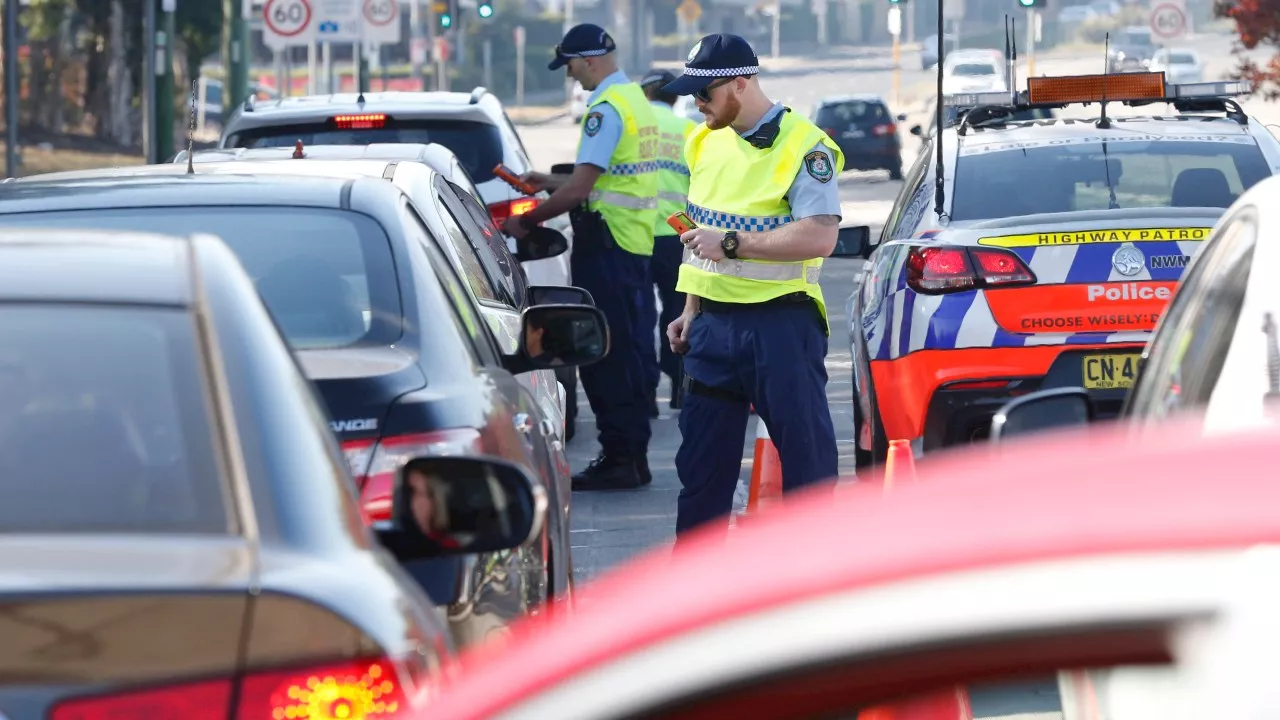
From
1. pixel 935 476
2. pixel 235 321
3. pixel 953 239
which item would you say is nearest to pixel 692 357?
pixel 953 239

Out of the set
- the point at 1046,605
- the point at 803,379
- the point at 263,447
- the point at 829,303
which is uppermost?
→ the point at 1046,605

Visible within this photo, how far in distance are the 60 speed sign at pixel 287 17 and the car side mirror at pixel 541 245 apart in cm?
2269

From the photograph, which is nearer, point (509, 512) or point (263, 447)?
point (263, 447)

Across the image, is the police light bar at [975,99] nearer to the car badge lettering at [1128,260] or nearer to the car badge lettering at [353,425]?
the car badge lettering at [1128,260]

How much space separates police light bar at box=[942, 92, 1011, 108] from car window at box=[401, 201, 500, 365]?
468 cm

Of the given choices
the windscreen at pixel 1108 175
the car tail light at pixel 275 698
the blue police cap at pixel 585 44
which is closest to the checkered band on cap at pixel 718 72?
the windscreen at pixel 1108 175

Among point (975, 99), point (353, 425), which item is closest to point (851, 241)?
point (975, 99)

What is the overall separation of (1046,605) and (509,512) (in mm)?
2328

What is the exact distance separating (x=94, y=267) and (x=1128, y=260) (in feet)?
14.7

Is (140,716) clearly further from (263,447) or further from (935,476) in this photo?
(935,476)

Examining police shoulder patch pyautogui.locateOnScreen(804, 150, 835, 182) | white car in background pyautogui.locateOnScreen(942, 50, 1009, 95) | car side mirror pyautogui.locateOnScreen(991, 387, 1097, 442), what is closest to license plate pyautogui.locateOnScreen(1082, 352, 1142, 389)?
police shoulder patch pyautogui.locateOnScreen(804, 150, 835, 182)

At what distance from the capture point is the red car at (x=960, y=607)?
1331 mm

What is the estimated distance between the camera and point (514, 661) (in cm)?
162

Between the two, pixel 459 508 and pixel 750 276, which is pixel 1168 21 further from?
pixel 459 508
